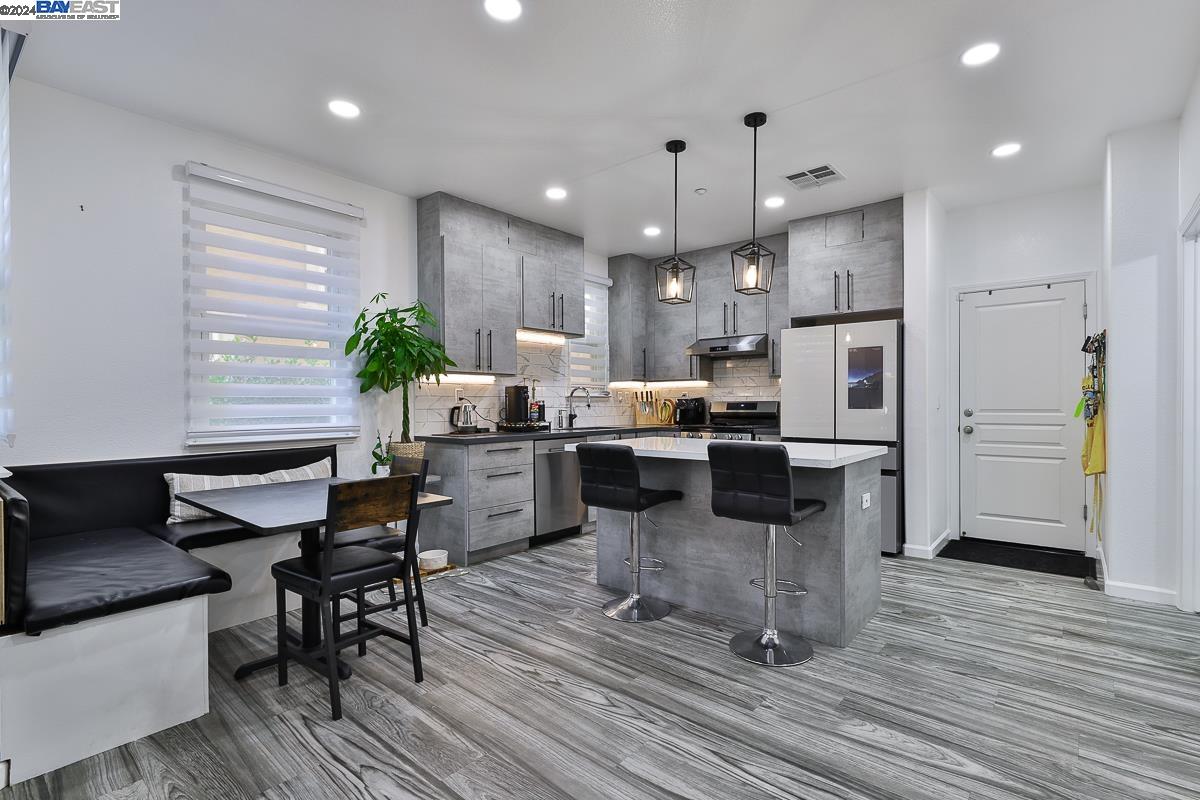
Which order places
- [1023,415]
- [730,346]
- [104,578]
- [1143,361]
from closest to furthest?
[104,578]
[1143,361]
[1023,415]
[730,346]

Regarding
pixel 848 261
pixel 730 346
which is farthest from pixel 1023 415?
pixel 730 346

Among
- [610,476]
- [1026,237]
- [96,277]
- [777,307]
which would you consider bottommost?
[610,476]

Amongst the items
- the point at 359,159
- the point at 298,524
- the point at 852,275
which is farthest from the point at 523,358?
the point at 298,524

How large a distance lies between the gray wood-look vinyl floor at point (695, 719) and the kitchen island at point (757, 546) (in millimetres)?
159

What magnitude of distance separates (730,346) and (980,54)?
3.29 meters

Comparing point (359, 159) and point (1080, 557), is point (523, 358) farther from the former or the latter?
point (1080, 557)

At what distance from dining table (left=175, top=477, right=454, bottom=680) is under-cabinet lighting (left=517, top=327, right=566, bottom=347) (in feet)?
8.92

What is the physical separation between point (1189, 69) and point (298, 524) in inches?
179

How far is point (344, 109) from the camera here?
10.7 ft

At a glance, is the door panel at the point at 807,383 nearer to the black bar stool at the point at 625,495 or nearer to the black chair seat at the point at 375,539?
the black bar stool at the point at 625,495

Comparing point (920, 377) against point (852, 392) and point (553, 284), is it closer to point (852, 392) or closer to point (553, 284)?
point (852, 392)

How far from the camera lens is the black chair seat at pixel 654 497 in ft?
10.2

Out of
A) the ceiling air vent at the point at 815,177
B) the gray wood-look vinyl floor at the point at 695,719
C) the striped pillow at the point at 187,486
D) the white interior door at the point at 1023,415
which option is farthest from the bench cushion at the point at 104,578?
the white interior door at the point at 1023,415

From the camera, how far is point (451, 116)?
11.0 ft
